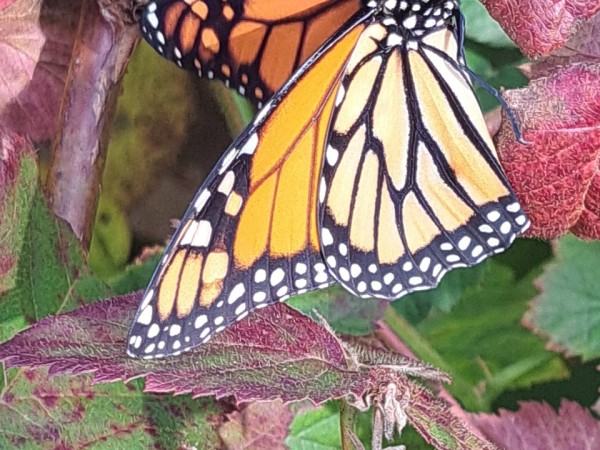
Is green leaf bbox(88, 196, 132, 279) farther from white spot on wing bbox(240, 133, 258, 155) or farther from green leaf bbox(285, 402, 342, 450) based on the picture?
white spot on wing bbox(240, 133, 258, 155)

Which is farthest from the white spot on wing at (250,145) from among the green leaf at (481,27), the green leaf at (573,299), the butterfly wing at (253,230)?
the green leaf at (573,299)

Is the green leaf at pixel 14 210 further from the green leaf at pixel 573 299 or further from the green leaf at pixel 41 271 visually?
the green leaf at pixel 573 299

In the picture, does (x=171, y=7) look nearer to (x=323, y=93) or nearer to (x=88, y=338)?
(x=323, y=93)

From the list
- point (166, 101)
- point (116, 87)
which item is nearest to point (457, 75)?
point (116, 87)

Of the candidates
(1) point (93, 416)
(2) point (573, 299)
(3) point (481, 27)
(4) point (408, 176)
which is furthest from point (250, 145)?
(2) point (573, 299)

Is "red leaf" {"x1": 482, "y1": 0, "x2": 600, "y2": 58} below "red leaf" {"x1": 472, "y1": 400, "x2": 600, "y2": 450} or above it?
above

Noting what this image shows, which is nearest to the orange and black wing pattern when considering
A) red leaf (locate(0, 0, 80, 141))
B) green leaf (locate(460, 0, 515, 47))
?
red leaf (locate(0, 0, 80, 141))
